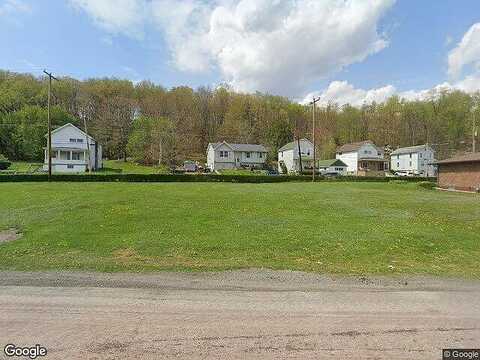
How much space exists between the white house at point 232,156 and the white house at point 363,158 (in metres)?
21.2

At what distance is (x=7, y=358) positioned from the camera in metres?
3.23

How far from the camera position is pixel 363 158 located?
67.1 meters

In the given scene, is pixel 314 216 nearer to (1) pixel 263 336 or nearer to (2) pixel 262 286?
(2) pixel 262 286

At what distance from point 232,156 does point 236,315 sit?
61646mm

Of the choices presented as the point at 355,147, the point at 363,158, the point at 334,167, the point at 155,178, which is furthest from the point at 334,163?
the point at 155,178

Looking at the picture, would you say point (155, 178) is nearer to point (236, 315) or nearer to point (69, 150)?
point (69, 150)

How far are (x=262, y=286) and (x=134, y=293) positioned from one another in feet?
7.34

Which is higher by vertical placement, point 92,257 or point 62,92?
point 62,92

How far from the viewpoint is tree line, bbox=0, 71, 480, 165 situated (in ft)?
206

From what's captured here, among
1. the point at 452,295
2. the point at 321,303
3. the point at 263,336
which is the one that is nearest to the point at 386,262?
the point at 452,295

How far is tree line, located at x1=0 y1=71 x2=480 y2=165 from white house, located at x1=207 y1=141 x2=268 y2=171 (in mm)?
7888
